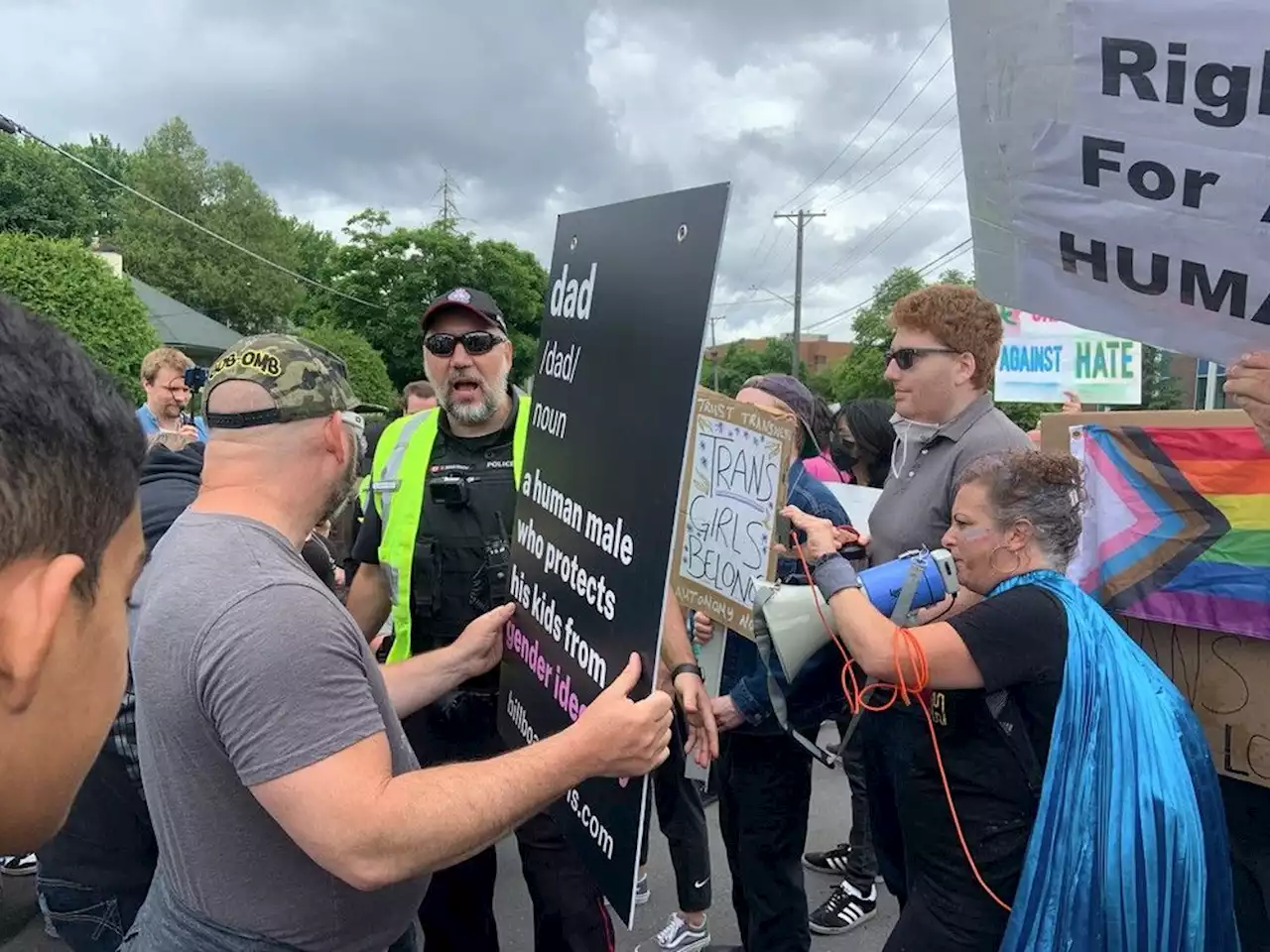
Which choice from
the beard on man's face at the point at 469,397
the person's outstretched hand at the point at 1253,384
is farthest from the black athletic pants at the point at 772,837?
the person's outstretched hand at the point at 1253,384

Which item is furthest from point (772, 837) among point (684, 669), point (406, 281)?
point (406, 281)

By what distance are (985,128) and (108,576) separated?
162 centimetres

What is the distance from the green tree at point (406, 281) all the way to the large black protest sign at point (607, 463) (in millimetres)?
35037

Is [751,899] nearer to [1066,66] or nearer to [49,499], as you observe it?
[1066,66]

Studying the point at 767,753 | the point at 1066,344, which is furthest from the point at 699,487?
the point at 1066,344

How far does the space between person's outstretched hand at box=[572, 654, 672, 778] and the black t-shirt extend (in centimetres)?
88

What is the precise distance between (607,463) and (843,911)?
2869 mm

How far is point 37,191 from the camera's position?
36.1 m

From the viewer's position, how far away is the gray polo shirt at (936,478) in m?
2.50

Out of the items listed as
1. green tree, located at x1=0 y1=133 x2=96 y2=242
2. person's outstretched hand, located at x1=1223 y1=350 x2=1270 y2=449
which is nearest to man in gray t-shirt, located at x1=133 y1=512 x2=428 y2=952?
person's outstretched hand, located at x1=1223 y1=350 x2=1270 y2=449

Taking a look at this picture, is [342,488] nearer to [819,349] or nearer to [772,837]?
[772,837]

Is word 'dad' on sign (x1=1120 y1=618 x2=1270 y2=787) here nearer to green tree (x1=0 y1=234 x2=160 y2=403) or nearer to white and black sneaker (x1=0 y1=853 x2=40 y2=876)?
white and black sneaker (x1=0 y1=853 x2=40 y2=876)

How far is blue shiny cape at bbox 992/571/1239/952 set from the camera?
5.74 ft

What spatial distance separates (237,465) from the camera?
59.4 inches
